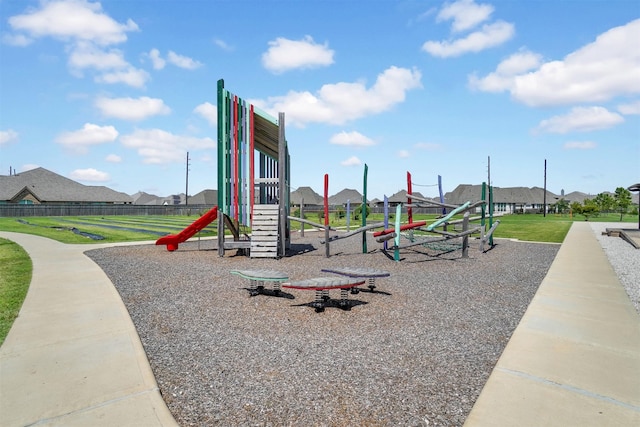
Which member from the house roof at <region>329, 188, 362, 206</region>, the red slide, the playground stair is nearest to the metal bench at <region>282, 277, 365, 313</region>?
the playground stair

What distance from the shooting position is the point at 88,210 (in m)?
50.9

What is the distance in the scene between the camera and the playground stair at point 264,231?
44.4ft

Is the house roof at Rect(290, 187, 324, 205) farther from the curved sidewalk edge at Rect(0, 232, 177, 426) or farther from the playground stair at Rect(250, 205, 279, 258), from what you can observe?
the curved sidewalk edge at Rect(0, 232, 177, 426)

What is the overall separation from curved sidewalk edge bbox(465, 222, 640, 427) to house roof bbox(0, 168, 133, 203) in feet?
241

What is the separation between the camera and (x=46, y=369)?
4105mm

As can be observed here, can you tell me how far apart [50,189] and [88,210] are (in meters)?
20.3

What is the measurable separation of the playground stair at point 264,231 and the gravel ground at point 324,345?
3.33m

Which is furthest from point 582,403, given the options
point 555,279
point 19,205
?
point 19,205

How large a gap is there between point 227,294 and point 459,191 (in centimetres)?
9355

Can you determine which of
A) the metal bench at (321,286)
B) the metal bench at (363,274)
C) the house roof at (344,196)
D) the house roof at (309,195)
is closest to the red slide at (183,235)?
the metal bench at (363,274)

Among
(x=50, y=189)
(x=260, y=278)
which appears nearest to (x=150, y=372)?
(x=260, y=278)

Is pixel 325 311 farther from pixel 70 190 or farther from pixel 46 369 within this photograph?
pixel 70 190

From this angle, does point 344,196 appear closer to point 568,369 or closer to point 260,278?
point 260,278

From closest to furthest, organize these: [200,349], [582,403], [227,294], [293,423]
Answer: [293,423]
[582,403]
[200,349]
[227,294]
